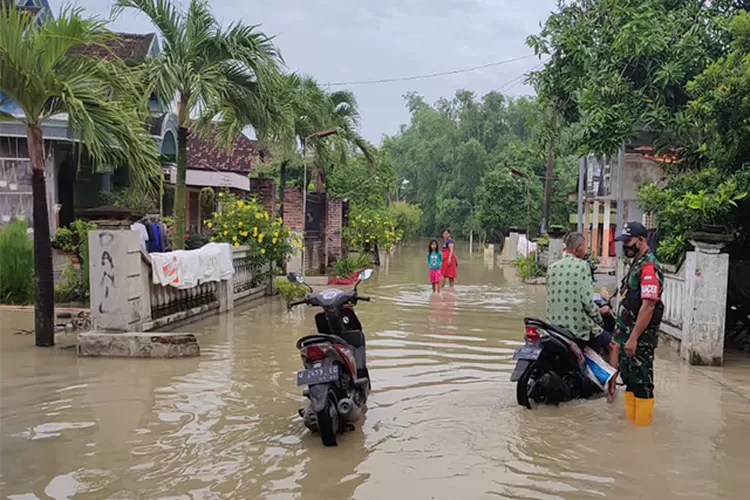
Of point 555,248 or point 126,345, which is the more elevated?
point 555,248

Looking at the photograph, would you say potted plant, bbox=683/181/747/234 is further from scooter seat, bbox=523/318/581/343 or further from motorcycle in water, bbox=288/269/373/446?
motorcycle in water, bbox=288/269/373/446

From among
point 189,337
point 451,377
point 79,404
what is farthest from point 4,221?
point 451,377

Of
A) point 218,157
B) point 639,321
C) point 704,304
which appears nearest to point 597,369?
point 639,321

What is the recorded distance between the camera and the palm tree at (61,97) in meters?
7.54

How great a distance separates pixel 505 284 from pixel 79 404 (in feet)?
52.0

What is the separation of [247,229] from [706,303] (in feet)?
28.5

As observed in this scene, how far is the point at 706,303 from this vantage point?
819cm

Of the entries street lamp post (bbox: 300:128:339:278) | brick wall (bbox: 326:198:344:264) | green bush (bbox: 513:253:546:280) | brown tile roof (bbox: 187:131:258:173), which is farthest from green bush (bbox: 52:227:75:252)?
green bush (bbox: 513:253:546:280)

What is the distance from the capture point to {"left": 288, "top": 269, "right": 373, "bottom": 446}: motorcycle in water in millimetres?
5094

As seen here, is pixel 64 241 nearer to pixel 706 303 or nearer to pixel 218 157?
pixel 706 303

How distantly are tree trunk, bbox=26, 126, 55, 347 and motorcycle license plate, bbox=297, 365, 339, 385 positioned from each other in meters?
4.51

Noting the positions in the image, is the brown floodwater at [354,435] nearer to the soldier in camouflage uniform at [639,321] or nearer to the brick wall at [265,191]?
the soldier in camouflage uniform at [639,321]

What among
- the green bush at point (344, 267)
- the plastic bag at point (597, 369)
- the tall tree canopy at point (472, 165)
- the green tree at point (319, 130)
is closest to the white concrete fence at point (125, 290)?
the plastic bag at point (597, 369)

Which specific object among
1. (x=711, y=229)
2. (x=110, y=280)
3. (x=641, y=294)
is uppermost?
(x=711, y=229)
